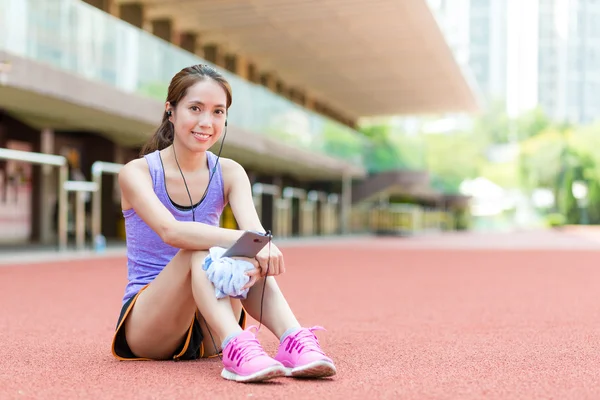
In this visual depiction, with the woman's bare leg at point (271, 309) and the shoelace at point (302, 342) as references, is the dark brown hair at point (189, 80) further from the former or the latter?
the shoelace at point (302, 342)

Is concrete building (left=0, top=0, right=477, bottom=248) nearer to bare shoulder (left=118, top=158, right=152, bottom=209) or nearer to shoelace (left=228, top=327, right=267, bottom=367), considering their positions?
bare shoulder (left=118, top=158, right=152, bottom=209)

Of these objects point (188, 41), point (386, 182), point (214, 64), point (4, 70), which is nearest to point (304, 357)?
point (4, 70)

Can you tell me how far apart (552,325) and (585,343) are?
956 millimetres

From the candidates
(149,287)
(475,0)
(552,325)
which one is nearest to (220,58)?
(552,325)

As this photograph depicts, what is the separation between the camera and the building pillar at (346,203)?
3444 cm

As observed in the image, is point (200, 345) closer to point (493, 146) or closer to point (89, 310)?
point (89, 310)

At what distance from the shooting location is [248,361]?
314 centimetres

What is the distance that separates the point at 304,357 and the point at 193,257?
605mm

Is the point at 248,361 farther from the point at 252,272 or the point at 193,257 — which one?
the point at 193,257

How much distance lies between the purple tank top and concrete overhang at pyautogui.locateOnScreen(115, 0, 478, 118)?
14.7 metres

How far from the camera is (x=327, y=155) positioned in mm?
29594

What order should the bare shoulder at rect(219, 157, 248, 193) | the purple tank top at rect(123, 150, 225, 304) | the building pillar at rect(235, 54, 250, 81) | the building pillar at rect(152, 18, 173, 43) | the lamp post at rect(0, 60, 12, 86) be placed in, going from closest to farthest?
the purple tank top at rect(123, 150, 225, 304) < the bare shoulder at rect(219, 157, 248, 193) < the lamp post at rect(0, 60, 12, 86) < the building pillar at rect(152, 18, 173, 43) < the building pillar at rect(235, 54, 250, 81)

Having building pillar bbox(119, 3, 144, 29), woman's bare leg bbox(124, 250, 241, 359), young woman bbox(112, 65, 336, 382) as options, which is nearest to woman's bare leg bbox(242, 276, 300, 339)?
young woman bbox(112, 65, 336, 382)

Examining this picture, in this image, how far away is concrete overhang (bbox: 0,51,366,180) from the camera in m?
12.6
